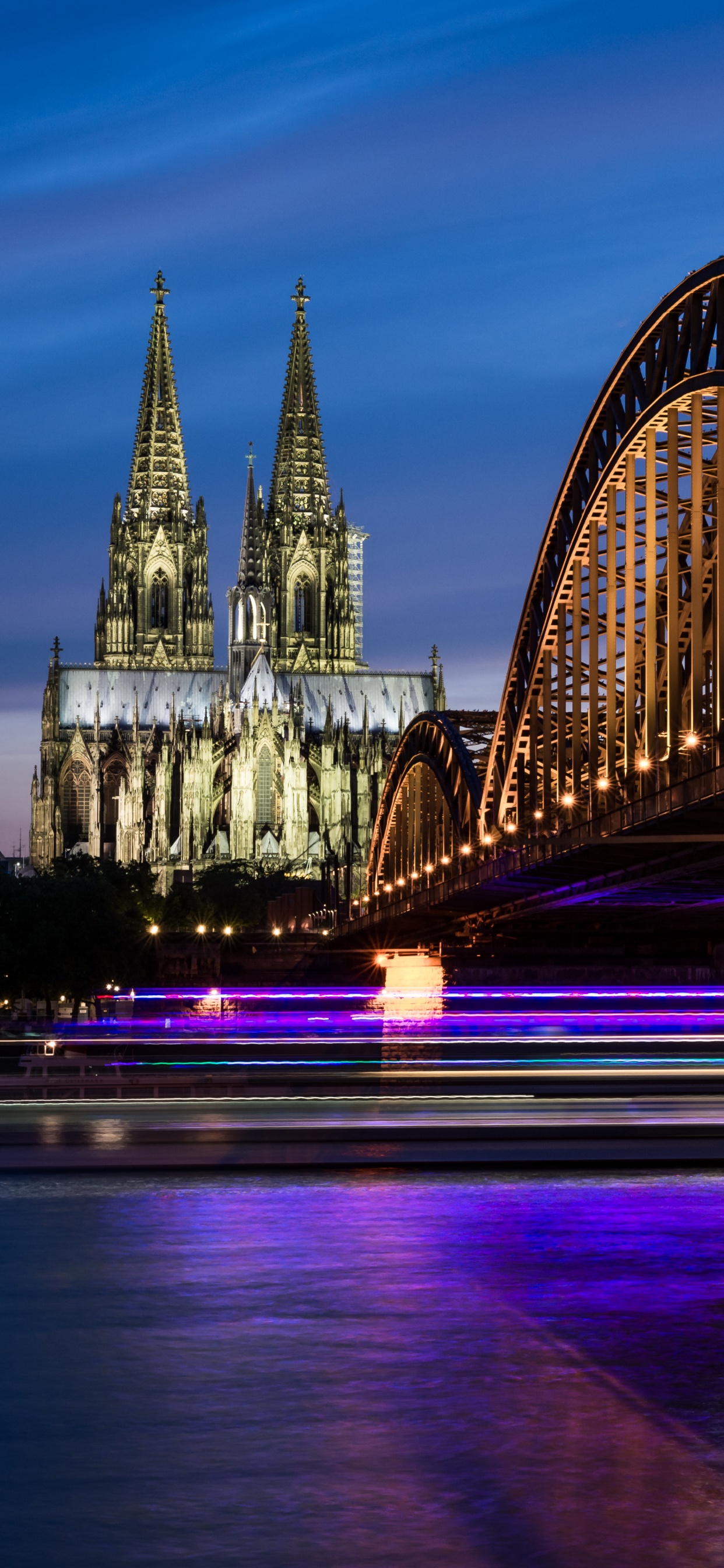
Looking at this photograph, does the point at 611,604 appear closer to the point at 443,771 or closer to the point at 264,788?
the point at 443,771

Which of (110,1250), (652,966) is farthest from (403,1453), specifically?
(652,966)

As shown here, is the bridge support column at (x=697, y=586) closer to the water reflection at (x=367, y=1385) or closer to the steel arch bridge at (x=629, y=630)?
the steel arch bridge at (x=629, y=630)

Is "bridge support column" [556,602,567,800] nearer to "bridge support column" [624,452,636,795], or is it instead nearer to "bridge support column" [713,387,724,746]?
"bridge support column" [624,452,636,795]

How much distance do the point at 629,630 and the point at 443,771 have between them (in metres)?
43.6

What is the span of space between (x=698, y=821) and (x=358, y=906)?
86.2 metres

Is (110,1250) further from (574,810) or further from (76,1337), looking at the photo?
(574,810)

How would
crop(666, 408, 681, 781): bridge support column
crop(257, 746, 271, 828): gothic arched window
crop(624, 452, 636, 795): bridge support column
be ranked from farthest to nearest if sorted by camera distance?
crop(257, 746, 271, 828): gothic arched window < crop(624, 452, 636, 795): bridge support column < crop(666, 408, 681, 781): bridge support column

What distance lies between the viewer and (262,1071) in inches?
1975

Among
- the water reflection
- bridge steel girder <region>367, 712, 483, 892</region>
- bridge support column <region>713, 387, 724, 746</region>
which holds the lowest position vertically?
the water reflection

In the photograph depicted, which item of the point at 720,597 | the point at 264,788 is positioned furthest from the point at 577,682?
the point at 264,788

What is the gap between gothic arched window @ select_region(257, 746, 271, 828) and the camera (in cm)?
18950

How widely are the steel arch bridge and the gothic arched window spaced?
110296 millimetres

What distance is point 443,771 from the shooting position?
94875mm

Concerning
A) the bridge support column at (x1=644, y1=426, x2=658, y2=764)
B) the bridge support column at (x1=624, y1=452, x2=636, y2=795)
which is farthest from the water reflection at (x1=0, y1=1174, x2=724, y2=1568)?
the bridge support column at (x1=624, y1=452, x2=636, y2=795)
